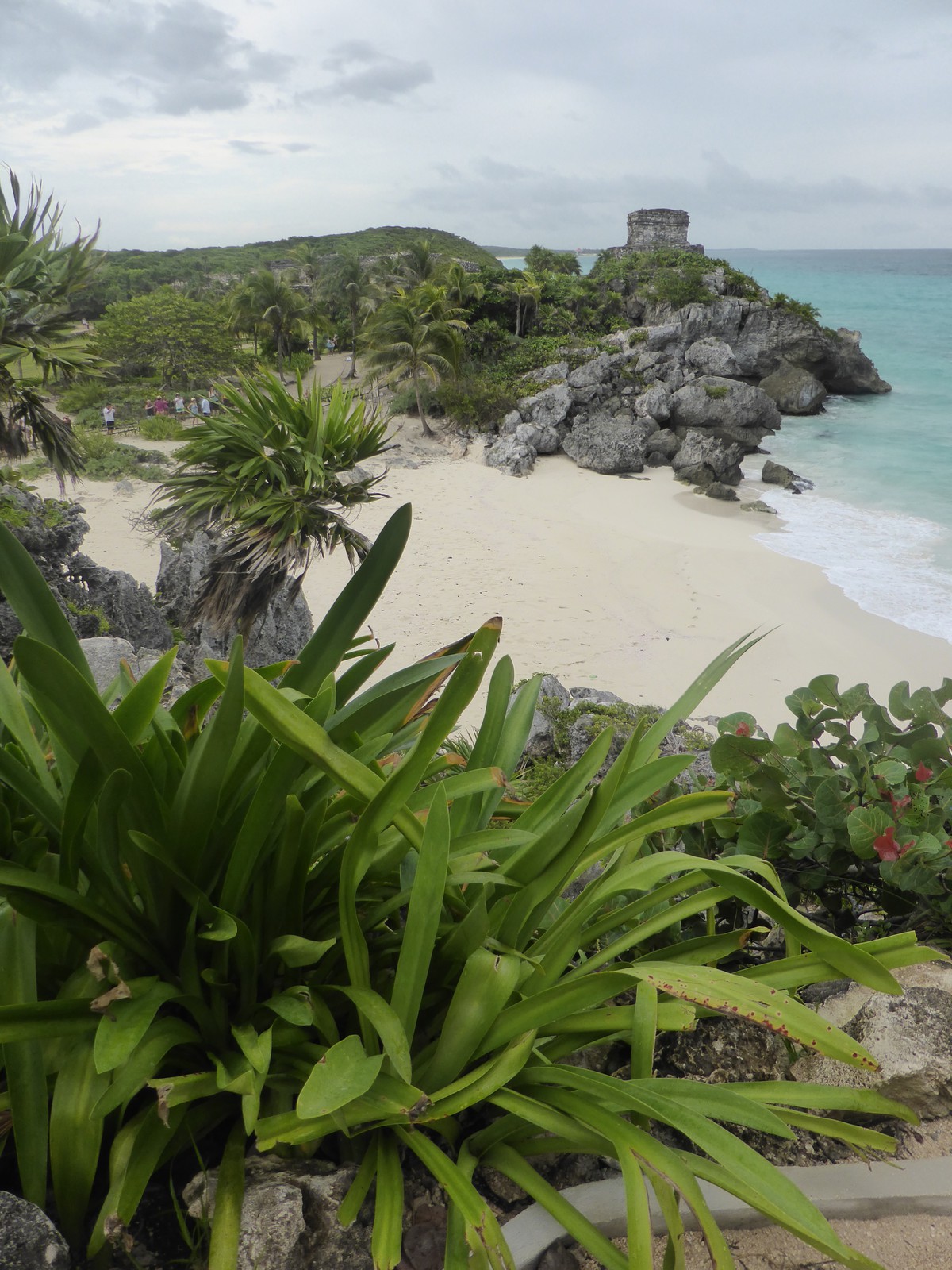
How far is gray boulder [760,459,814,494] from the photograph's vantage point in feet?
67.5

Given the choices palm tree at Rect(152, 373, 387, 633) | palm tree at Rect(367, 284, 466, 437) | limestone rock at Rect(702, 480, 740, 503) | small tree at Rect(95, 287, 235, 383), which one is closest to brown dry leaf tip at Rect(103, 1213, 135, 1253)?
palm tree at Rect(152, 373, 387, 633)

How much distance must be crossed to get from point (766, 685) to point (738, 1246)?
9.64m

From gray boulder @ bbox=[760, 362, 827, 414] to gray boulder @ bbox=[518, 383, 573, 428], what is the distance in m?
9.87

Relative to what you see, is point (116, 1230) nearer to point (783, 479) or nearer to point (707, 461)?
point (707, 461)

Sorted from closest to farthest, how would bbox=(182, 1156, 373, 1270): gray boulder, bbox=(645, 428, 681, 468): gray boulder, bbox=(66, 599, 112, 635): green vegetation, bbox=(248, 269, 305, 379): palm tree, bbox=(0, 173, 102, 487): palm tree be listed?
bbox=(182, 1156, 373, 1270): gray boulder, bbox=(0, 173, 102, 487): palm tree, bbox=(66, 599, 112, 635): green vegetation, bbox=(645, 428, 681, 468): gray boulder, bbox=(248, 269, 305, 379): palm tree

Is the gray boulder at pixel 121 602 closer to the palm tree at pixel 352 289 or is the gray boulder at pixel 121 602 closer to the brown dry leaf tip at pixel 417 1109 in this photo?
the brown dry leaf tip at pixel 417 1109

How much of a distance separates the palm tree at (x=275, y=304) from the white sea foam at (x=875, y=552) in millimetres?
18689

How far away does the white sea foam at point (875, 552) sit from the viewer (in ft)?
43.2

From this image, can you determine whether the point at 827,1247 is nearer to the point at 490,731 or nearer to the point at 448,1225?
the point at 448,1225

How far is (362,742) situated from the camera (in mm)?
1585

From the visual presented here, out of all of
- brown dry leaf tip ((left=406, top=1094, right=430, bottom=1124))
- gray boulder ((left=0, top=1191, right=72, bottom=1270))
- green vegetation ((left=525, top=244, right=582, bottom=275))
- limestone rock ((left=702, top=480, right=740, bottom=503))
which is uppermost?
green vegetation ((left=525, top=244, right=582, bottom=275))

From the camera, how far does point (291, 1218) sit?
1209mm

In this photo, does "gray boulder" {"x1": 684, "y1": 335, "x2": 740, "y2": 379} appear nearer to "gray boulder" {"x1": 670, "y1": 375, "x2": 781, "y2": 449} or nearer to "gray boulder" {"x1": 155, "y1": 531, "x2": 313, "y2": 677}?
"gray boulder" {"x1": 670, "y1": 375, "x2": 781, "y2": 449}

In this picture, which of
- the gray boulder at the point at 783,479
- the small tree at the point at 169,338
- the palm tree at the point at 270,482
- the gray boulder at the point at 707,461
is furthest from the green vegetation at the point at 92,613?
the small tree at the point at 169,338
